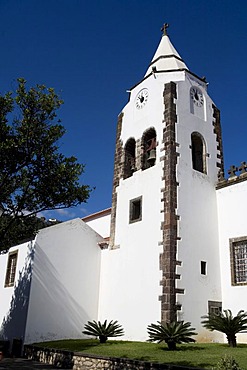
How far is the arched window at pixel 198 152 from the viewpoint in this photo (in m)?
17.5

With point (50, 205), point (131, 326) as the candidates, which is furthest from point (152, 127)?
point (131, 326)

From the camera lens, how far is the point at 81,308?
54.9ft

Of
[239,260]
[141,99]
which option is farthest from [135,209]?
[141,99]

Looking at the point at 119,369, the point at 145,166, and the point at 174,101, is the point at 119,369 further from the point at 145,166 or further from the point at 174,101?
the point at 174,101

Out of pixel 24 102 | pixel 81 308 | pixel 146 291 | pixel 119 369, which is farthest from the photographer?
pixel 81 308

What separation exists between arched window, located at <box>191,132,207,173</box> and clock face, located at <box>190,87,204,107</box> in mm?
1700

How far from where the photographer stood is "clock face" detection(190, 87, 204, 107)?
1802cm

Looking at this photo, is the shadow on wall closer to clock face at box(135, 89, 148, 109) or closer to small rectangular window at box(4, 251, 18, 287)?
small rectangular window at box(4, 251, 18, 287)

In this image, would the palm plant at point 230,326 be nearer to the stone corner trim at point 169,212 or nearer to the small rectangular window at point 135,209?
the stone corner trim at point 169,212

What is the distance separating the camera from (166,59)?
1909cm

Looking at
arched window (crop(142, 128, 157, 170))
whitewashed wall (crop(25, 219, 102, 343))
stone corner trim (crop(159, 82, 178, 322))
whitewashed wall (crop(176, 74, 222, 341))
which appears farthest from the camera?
arched window (crop(142, 128, 157, 170))

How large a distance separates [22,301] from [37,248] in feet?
7.43

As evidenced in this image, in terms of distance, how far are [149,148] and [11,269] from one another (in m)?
8.70

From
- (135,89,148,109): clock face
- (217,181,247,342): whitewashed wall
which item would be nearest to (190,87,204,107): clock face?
(135,89,148,109): clock face
